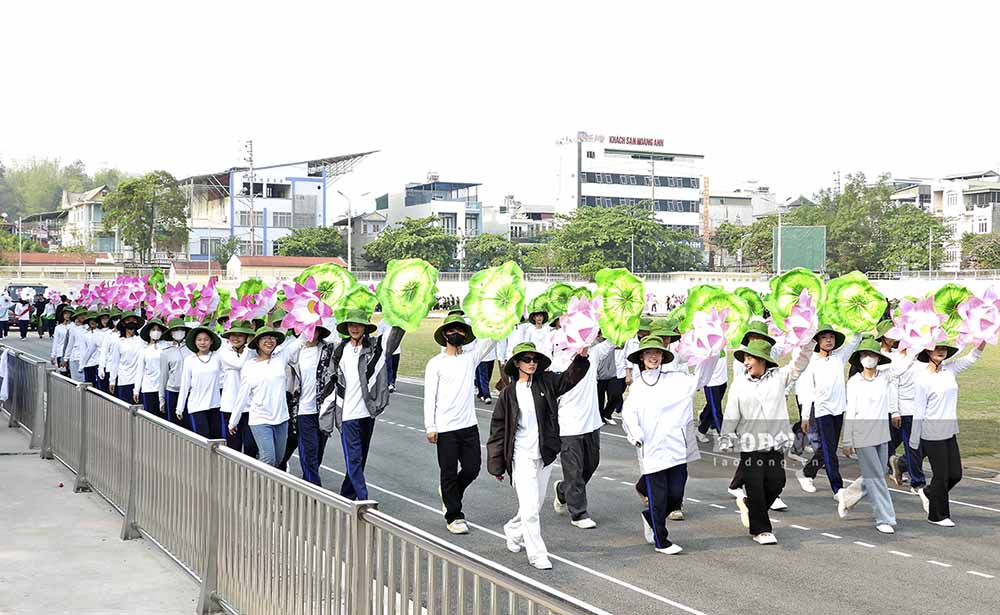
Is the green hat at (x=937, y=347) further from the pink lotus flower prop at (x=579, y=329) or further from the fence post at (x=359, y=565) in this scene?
Result: the fence post at (x=359, y=565)

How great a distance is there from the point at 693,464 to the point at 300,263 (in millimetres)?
69304

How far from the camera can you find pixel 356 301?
11492 millimetres

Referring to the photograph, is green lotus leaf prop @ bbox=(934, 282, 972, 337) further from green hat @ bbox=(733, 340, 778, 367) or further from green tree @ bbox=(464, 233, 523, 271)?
green tree @ bbox=(464, 233, 523, 271)

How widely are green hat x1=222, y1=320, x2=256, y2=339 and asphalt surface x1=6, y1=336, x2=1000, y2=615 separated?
183cm

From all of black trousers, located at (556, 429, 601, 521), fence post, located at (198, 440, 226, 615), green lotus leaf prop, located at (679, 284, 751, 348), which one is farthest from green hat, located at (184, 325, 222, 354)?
fence post, located at (198, 440, 226, 615)

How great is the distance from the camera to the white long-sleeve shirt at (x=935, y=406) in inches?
411

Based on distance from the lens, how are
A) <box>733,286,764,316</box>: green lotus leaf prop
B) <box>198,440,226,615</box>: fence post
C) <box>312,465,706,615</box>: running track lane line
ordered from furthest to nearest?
<box>733,286,764,316</box>: green lotus leaf prop
<box>312,465,706,615</box>: running track lane line
<box>198,440,226,615</box>: fence post

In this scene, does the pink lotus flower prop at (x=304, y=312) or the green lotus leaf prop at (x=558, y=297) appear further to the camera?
the green lotus leaf prop at (x=558, y=297)

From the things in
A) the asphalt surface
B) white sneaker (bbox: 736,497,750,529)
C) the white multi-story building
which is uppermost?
the white multi-story building

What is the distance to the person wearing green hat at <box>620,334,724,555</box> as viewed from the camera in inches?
356

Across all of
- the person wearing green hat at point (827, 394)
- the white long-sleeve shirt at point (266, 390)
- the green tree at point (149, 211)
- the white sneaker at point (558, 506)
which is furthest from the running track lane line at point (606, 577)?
the green tree at point (149, 211)

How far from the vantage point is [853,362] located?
36.7 ft

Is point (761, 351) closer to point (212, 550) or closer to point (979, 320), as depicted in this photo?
point (979, 320)

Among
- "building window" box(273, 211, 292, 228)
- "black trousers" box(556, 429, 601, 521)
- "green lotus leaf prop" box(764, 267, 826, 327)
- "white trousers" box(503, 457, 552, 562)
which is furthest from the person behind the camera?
"building window" box(273, 211, 292, 228)
